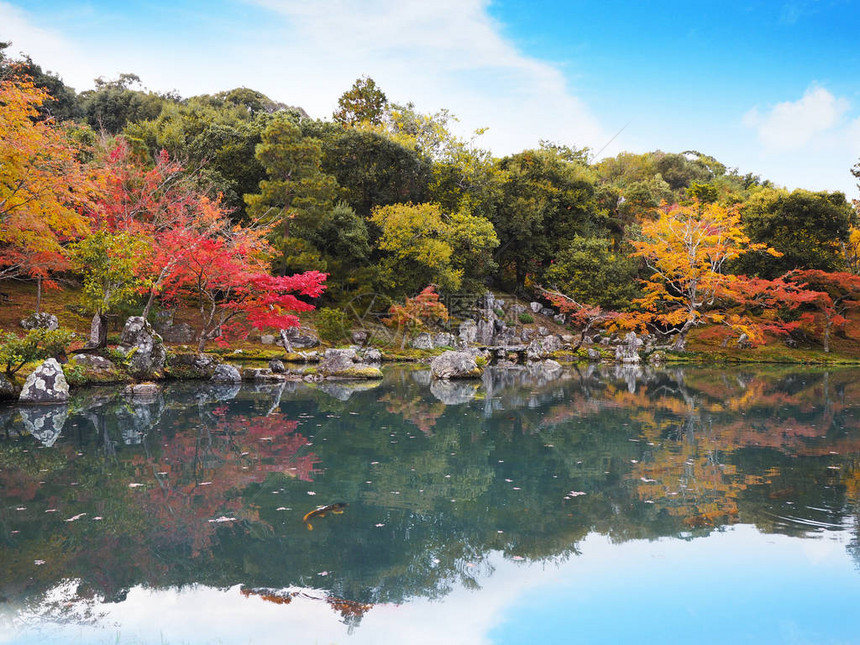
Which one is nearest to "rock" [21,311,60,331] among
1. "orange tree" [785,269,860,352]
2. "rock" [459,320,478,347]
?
"rock" [459,320,478,347]

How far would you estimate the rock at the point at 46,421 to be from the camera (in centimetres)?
754

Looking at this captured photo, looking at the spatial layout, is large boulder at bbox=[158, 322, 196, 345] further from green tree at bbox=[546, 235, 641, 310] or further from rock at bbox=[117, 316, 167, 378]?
green tree at bbox=[546, 235, 641, 310]

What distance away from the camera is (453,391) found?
13.8 meters

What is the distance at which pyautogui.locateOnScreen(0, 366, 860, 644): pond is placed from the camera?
3.35 m

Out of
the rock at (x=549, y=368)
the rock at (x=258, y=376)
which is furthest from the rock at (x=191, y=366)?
the rock at (x=549, y=368)

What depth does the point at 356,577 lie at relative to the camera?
12.5 ft

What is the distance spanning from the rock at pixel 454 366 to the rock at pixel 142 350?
7.63 metres

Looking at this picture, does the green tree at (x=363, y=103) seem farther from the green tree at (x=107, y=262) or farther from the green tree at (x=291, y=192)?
the green tree at (x=107, y=262)

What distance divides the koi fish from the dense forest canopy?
33.7 ft

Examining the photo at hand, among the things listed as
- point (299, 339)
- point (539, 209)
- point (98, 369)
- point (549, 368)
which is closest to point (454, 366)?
point (549, 368)

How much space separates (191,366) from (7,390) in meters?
4.21

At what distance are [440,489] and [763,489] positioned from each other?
11.8ft

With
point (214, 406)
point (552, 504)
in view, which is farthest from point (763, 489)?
point (214, 406)

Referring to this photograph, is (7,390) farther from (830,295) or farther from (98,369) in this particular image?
(830,295)
